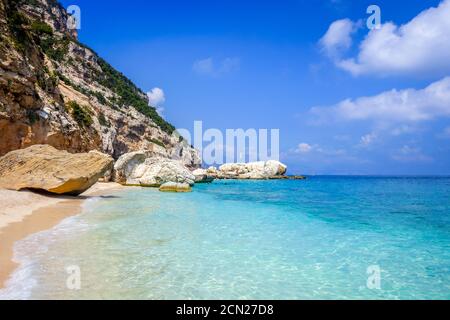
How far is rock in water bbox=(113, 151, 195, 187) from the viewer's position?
138 ft

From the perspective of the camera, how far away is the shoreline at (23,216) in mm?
8082

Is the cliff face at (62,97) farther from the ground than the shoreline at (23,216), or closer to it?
farther from the ground

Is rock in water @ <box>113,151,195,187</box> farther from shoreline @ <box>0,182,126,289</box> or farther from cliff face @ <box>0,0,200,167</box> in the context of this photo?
shoreline @ <box>0,182,126,289</box>

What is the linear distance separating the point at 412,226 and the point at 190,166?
69.0 meters

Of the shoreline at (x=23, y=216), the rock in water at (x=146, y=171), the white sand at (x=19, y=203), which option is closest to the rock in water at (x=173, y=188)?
the rock in water at (x=146, y=171)

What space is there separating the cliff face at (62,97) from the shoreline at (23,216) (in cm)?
770

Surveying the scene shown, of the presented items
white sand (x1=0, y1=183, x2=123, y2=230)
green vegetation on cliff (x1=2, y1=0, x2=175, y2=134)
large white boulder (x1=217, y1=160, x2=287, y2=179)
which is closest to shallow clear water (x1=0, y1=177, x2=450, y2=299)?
white sand (x1=0, y1=183, x2=123, y2=230)

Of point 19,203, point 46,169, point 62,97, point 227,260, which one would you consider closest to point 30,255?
point 227,260

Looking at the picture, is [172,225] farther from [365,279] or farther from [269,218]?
[365,279]

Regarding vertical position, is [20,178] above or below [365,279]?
above

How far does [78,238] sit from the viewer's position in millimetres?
10547

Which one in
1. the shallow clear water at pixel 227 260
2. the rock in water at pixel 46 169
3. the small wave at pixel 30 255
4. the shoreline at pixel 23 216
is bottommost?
the shallow clear water at pixel 227 260

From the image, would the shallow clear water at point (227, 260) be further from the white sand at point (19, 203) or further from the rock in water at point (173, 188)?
the rock in water at point (173, 188)
